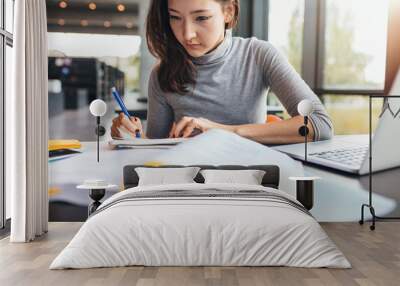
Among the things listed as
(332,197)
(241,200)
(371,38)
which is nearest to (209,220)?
(241,200)

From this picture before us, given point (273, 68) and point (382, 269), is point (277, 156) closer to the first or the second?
point (273, 68)

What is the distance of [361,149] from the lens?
723cm

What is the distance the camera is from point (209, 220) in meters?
4.64

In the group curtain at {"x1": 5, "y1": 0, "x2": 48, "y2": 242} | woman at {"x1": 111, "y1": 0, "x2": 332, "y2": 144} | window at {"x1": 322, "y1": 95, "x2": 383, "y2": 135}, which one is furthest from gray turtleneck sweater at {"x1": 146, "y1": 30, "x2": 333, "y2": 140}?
curtain at {"x1": 5, "y1": 0, "x2": 48, "y2": 242}

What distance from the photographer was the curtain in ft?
19.1

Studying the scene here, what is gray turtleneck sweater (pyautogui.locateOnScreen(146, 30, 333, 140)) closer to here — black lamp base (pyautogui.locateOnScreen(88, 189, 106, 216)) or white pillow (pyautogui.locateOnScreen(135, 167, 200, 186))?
white pillow (pyautogui.locateOnScreen(135, 167, 200, 186))

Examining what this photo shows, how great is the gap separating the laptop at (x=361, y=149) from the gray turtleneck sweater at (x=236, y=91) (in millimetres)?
175

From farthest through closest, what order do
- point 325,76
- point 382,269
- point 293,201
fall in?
point 325,76, point 293,201, point 382,269

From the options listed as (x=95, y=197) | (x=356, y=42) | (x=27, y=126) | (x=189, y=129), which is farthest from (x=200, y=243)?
(x=356, y=42)

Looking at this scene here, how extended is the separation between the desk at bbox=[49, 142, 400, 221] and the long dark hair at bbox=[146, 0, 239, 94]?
2.75ft

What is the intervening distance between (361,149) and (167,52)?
2.57 m

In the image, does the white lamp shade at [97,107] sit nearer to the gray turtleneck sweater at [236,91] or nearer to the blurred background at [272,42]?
the blurred background at [272,42]

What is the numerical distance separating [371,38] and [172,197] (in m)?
3.63

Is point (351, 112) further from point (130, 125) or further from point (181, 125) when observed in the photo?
point (130, 125)
